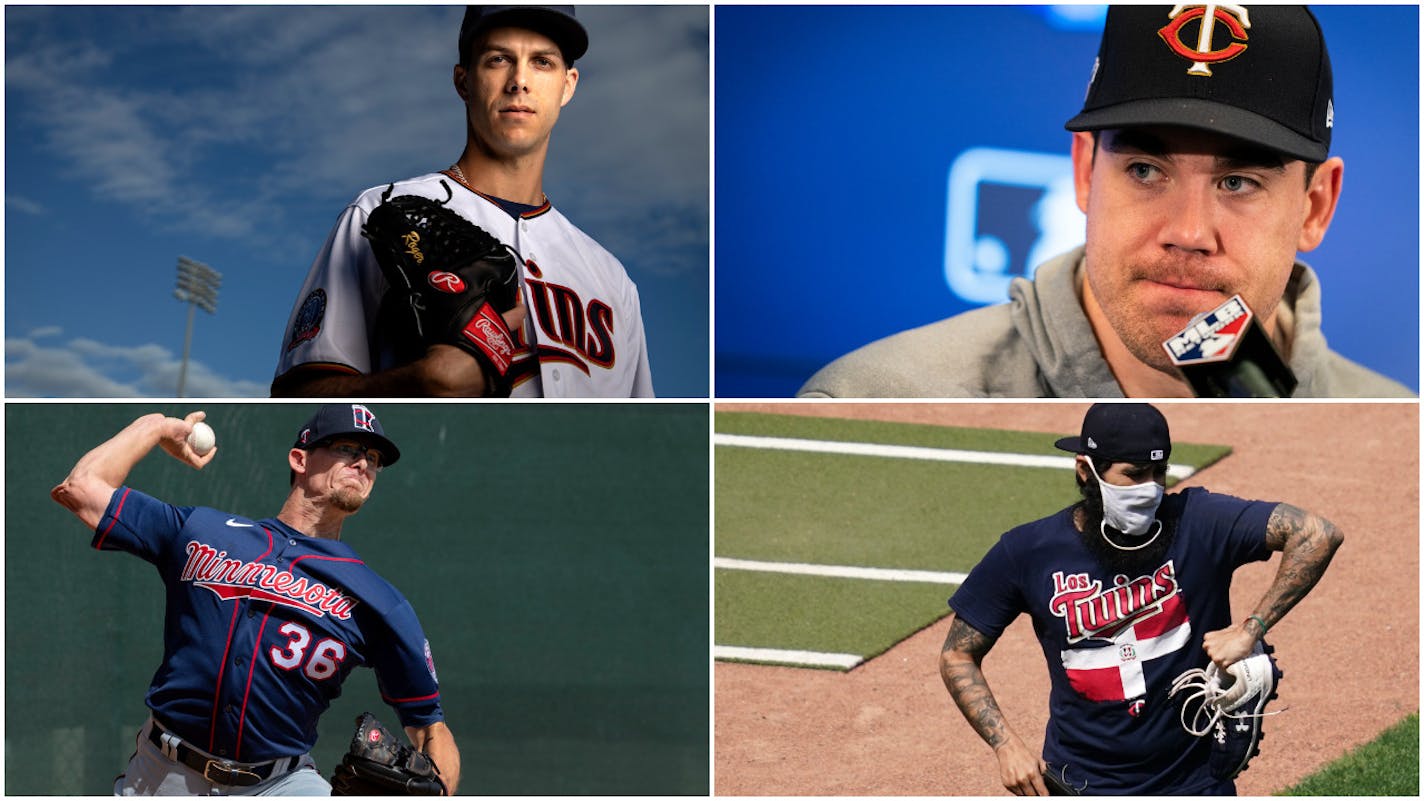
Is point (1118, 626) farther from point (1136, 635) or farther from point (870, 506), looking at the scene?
point (870, 506)

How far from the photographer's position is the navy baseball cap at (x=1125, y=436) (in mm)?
5191

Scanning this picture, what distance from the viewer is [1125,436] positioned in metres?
5.21

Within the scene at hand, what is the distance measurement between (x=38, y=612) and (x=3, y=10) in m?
1.98

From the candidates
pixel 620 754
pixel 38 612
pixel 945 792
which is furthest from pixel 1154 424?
pixel 38 612

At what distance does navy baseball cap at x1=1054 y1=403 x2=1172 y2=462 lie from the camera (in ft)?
17.0

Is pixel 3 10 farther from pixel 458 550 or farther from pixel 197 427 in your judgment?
pixel 458 550

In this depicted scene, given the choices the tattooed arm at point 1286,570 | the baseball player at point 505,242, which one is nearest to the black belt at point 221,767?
the baseball player at point 505,242

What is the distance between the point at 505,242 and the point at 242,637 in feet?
4.52

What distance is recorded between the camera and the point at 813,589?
263 inches

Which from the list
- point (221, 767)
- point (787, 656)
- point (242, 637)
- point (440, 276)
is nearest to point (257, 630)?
point (242, 637)

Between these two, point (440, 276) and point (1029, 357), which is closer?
point (440, 276)

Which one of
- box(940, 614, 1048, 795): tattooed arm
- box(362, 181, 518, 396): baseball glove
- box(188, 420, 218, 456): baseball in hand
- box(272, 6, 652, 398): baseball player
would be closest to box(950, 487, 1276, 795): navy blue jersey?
box(940, 614, 1048, 795): tattooed arm

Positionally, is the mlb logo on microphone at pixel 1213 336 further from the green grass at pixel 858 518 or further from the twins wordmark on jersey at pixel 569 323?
the twins wordmark on jersey at pixel 569 323

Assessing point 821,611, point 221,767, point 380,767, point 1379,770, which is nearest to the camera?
point 221,767
